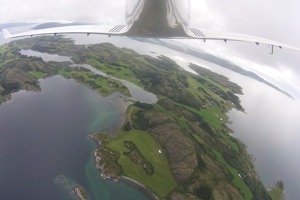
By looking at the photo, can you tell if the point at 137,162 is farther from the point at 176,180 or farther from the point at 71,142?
the point at 71,142

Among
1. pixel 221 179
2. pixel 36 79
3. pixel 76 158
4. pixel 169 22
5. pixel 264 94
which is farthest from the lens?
pixel 264 94

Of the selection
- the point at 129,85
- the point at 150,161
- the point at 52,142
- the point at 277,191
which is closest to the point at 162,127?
the point at 150,161

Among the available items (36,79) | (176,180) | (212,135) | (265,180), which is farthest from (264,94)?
(36,79)

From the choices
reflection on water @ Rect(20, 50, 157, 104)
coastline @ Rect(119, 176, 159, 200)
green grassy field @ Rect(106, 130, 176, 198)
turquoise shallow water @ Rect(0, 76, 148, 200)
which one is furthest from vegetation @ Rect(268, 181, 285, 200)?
reflection on water @ Rect(20, 50, 157, 104)

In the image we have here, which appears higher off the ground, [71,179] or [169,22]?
[169,22]

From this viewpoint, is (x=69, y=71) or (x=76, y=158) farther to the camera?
(x=69, y=71)

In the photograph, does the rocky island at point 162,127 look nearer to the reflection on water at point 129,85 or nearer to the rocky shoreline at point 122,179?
the rocky shoreline at point 122,179

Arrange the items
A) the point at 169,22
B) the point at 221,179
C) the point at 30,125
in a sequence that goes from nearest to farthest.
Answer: the point at 169,22 < the point at 30,125 < the point at 221,179
